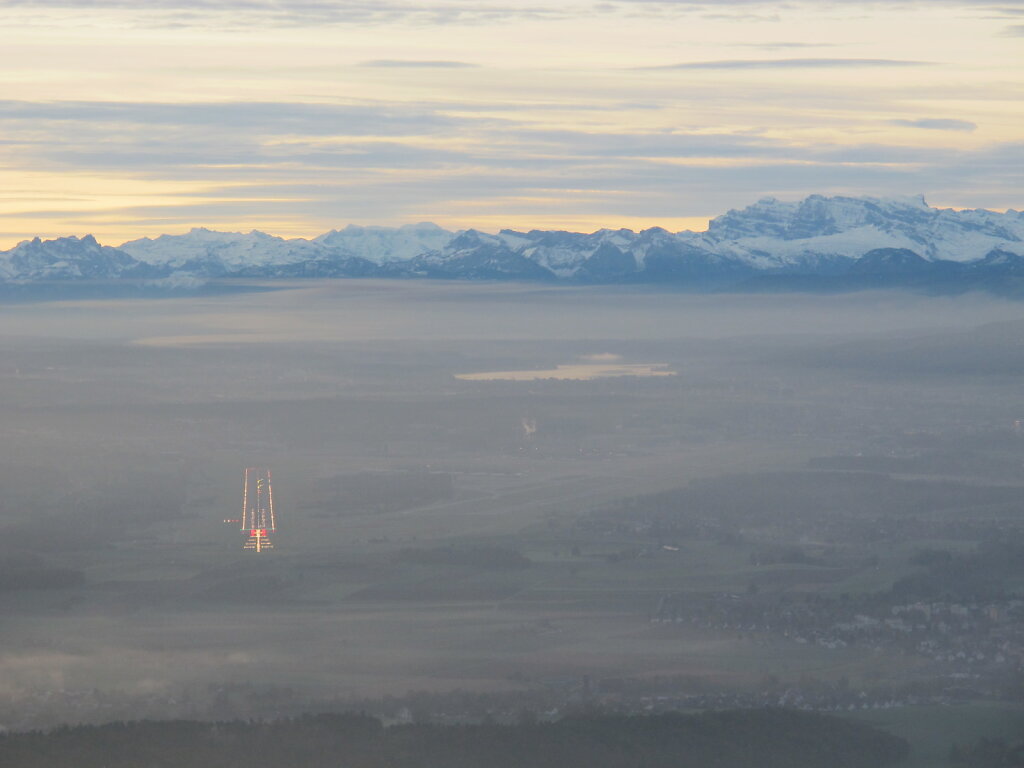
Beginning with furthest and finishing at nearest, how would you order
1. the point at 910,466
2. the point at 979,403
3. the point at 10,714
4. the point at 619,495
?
the point at 979,403 → the point at 910,466 → the point at 619,495 → the point at 10,714

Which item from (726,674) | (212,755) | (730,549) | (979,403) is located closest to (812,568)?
(730,549)

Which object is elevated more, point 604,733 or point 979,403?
point 604,733

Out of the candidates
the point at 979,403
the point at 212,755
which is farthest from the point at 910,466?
the point at 212,755

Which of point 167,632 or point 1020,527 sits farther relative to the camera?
point 1020,527

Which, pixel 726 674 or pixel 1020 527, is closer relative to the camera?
pixel 726 674

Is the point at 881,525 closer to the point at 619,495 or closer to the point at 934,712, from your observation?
the point at 619,495

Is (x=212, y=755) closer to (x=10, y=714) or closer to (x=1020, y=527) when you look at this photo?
(x=10, y=714)

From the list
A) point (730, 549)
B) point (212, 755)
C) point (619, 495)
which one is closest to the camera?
point (212, 755)
